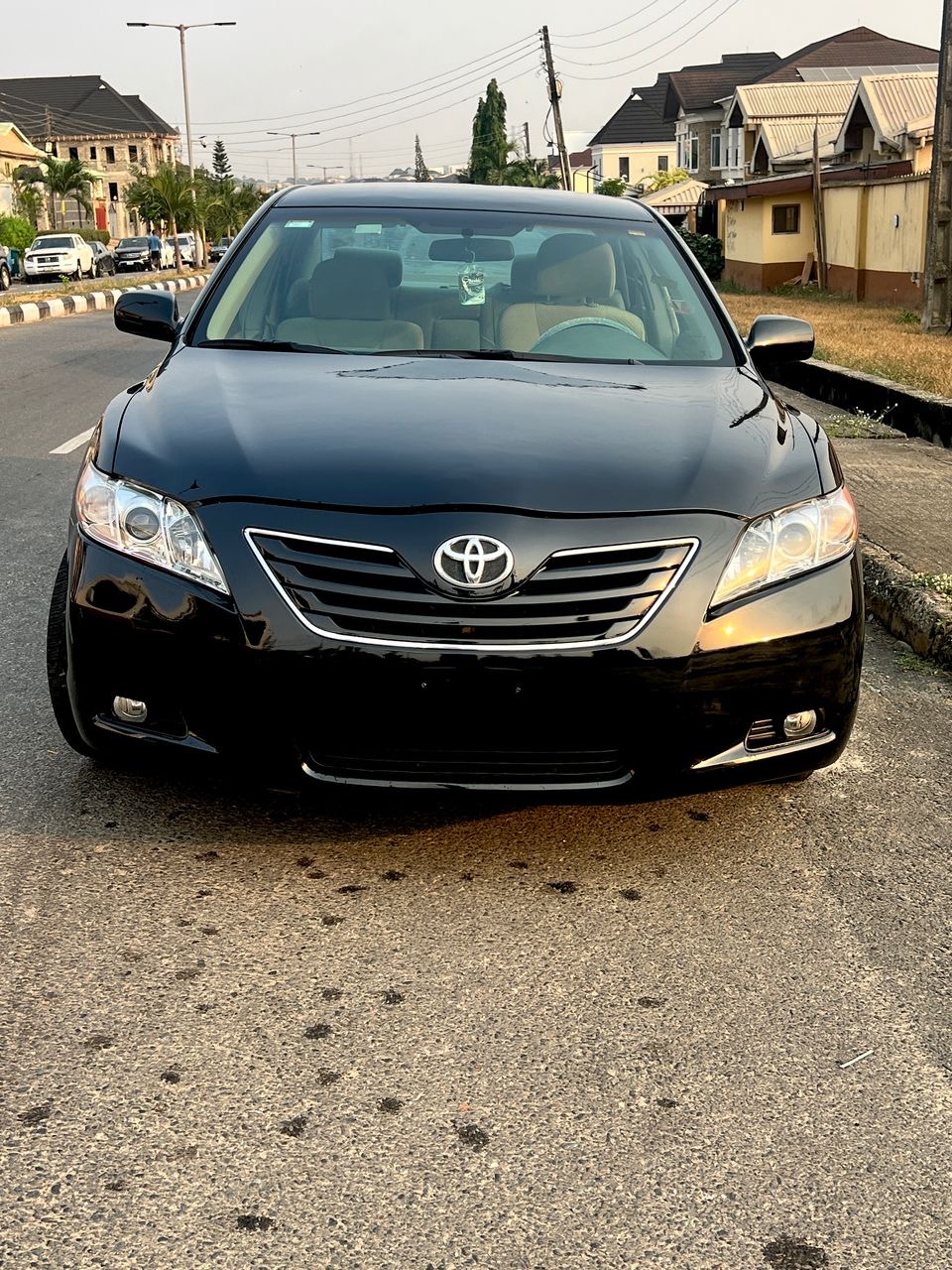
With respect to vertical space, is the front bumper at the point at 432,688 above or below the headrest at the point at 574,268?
below

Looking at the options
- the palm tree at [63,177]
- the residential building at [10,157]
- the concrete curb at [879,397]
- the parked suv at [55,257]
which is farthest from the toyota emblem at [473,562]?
the palm tree at [63,177]

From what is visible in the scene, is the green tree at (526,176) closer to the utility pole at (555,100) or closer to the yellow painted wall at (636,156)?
the yellow painted wall at (636,156)

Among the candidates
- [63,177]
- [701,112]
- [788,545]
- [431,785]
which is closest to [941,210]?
[788,545]

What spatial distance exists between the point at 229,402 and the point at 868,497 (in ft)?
14.7

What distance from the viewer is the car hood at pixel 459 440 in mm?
3072

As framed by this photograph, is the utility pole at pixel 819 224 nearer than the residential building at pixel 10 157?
Yes

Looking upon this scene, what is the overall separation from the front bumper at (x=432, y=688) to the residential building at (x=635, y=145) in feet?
342

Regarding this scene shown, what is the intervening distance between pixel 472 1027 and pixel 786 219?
37.2m

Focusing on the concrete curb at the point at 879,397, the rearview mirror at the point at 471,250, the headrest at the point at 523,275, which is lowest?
the concrete curb at the point at 879,397

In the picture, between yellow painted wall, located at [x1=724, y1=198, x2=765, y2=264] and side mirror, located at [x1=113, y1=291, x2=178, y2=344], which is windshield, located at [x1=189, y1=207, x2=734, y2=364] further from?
yellow painted wall, located at [x1=724, y1=198, x2=765, y2=264]

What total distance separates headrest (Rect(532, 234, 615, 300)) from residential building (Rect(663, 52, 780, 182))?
64796 millimetres

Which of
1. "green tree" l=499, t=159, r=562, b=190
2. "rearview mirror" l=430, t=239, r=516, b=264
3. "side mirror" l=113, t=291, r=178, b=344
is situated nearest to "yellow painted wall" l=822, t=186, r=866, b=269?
"rearview mirror" l=430, t=239, r=516, b=264

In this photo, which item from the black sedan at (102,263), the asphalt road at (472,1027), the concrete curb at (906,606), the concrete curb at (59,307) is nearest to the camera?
the asphalt road at (472,1027)

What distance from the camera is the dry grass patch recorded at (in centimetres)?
1285
